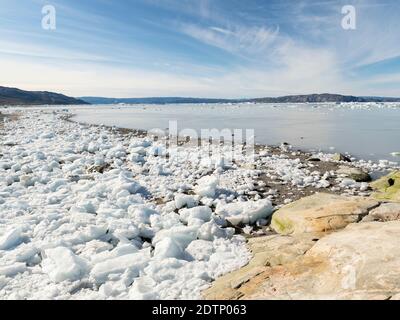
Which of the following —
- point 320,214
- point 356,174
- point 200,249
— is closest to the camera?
point 200,249

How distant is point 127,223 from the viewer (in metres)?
6.91

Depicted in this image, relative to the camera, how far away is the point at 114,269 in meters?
5.13

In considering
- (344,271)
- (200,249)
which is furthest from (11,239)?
(344,271)

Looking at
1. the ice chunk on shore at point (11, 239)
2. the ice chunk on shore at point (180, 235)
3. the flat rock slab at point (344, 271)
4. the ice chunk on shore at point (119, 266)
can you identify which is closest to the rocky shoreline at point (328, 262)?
the flat rock slab at point (344, 271)

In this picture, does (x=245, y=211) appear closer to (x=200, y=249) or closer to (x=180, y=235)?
(x=180, y=235)

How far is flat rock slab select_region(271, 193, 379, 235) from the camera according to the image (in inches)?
237

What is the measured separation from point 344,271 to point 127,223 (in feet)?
14.2

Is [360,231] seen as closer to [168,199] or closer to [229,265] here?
[229,265]

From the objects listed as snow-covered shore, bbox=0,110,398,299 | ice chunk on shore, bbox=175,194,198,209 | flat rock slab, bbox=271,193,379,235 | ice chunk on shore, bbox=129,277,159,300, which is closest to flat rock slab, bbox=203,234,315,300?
snow-covered shore, bbox=0,110,398,299

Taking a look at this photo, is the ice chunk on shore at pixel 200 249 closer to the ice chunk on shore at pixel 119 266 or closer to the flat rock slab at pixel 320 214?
the ice chunk on shore at pixel 119 266

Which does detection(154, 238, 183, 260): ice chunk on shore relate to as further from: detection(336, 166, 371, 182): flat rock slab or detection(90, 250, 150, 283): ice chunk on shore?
detection(336, 166, 371, 182): flat rock slab

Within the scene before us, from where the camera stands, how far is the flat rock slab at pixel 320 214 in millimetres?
6031
